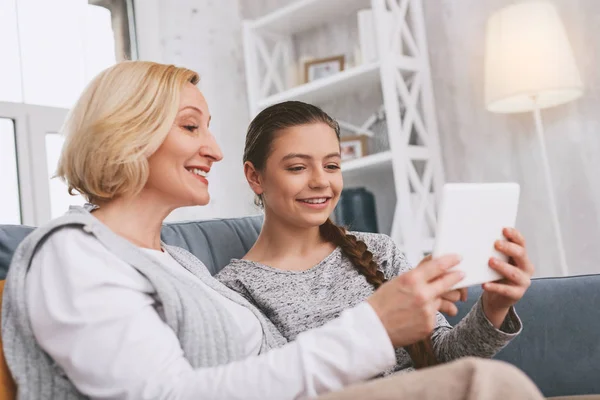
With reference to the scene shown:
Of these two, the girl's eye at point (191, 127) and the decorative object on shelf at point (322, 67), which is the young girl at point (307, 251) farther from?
the decorative object on shelf at point (322, 67)

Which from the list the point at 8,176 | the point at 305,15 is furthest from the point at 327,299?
the point at 305,15

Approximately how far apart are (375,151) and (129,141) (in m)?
1.95

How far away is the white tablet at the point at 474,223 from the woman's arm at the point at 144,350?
7.2 inches

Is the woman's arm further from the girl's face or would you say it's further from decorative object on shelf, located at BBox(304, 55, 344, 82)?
decorative object on shelf, located at BBox(304, 55, 344, 82)

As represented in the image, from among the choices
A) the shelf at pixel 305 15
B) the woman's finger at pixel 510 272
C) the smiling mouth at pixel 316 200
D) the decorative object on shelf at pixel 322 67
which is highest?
the shelf at pixel 305 15

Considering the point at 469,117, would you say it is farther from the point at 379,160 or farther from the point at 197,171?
the point at 197,171

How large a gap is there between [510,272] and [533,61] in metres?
1.28

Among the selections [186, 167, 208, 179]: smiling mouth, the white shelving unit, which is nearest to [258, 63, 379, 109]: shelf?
the white shelving unit

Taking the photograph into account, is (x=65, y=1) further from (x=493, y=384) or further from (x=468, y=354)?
(x=493, y=384)

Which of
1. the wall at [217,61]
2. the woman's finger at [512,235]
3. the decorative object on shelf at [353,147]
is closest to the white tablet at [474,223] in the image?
the woman's finger at [512,235]

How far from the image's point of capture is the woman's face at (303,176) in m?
1.32

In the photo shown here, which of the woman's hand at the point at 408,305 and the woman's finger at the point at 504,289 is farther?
the woman's finger at the point at 504,289

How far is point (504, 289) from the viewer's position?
1.05 meters

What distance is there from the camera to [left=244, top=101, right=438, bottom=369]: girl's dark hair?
133 centimetres
